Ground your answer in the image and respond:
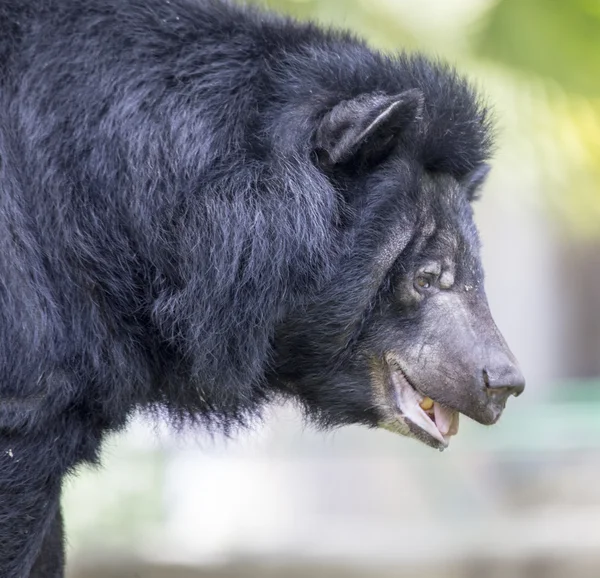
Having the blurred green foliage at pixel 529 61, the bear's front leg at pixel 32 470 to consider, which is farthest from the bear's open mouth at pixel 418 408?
the blurred green foliage at pixel 529 61

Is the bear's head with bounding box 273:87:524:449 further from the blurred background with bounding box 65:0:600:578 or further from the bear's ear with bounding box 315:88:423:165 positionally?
the blurred background with bounding box 65:0:600:578

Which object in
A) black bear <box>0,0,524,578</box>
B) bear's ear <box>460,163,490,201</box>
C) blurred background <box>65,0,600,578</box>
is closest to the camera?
black bear <box>0,0,524,578</box>

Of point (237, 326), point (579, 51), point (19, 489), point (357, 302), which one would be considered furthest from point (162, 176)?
point (579, 51)

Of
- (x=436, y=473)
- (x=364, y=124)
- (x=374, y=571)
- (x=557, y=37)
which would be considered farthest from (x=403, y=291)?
(x=436, y=473)

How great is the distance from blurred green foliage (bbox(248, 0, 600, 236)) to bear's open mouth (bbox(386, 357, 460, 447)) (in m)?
1.84

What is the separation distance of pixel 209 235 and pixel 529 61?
2.45 metres

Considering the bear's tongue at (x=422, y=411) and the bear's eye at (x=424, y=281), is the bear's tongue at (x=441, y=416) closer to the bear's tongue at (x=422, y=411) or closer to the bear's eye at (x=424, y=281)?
the bear's tongue at (x=422, y=411)

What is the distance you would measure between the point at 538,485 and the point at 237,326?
17.2ft

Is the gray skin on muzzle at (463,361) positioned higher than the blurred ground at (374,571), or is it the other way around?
the gray skin on muzzle at (463,361)

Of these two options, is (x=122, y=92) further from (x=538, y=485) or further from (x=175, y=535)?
(x=538, y=485)

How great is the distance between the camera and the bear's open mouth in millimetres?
3559

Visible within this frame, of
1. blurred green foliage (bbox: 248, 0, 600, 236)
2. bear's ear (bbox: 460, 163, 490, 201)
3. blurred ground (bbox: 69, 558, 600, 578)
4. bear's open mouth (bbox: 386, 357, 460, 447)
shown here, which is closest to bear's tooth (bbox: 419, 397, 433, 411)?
bear's open mouth (bbox: 386, 357, 460, 447)

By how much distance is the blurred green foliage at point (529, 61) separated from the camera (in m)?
4.99

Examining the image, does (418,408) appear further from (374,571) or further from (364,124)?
(374,571)
